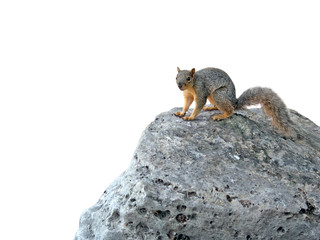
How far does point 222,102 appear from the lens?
6750 millimetres

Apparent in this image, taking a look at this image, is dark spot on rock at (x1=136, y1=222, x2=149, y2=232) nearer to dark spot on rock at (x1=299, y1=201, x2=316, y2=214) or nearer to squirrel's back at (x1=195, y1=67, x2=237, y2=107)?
dark spot on rock at (x1=299, y1=201, x2=316, y2=214)

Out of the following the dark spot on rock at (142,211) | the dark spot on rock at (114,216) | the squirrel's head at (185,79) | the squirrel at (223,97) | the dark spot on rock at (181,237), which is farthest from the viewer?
the squirrel at (223,97)

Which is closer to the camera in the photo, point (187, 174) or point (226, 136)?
point (187, 174)

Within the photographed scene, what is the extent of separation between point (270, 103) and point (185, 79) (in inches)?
52.1

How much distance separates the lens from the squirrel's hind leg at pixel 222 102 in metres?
6.76

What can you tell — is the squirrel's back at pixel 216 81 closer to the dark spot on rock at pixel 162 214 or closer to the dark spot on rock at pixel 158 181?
the dark spot on rock at pixel 158 181

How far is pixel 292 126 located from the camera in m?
7.16

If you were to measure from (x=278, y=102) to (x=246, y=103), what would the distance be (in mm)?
448

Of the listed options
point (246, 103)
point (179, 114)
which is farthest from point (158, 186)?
point (246, 103)

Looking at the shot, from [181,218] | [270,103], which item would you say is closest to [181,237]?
[181,218]

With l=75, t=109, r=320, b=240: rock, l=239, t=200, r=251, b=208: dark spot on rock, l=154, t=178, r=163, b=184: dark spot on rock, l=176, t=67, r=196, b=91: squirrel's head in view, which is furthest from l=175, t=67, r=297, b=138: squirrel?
l=239, t=200, r=251, b=208: dark spot on rock

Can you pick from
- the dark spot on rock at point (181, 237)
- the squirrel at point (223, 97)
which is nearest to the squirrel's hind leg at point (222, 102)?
the squirrel at point (223, 97)

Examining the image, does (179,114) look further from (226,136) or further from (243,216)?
(243,216)

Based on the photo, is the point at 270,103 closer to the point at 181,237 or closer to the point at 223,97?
the point at 223,97
